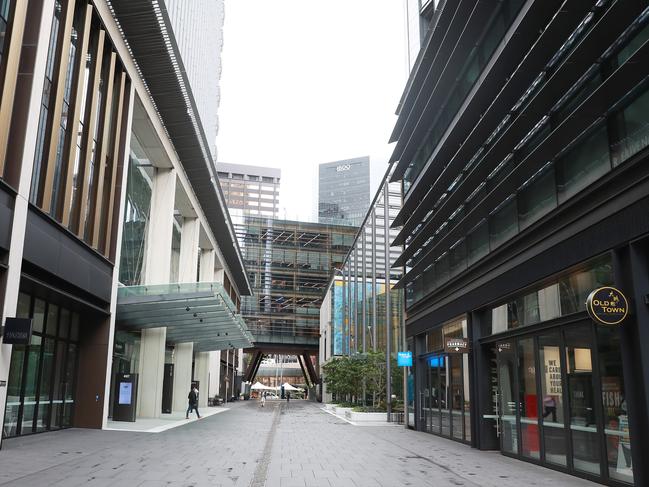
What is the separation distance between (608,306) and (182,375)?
31.5m

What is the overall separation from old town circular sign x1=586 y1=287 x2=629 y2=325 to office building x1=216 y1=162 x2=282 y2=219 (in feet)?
511

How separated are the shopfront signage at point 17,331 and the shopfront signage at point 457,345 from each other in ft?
34.8

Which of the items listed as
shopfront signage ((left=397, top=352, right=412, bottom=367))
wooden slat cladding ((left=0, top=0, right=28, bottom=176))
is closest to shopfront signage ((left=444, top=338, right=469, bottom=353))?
shopfront signage ((left=397, top=352, right=412, bottom=367))

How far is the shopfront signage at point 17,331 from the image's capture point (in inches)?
514

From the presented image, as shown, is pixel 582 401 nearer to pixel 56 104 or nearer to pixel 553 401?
pixel 553 401

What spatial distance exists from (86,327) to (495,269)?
14085mm

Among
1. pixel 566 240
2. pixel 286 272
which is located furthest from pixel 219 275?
pixel 566 240

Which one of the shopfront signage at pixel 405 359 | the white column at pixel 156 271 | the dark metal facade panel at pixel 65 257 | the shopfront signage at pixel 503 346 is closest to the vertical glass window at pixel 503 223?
the shopfront signage at pixel 503 346

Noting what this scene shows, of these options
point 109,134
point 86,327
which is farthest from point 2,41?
point 86,327

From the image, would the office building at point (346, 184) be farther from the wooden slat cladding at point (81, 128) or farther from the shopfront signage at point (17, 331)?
the shopfront signage at point (17, 331)

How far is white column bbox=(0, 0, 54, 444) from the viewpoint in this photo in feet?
44.1

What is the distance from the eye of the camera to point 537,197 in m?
13.3

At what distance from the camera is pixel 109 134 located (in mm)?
22062

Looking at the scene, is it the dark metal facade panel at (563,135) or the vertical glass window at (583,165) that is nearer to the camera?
the dark metal facade panel at (563,135)
